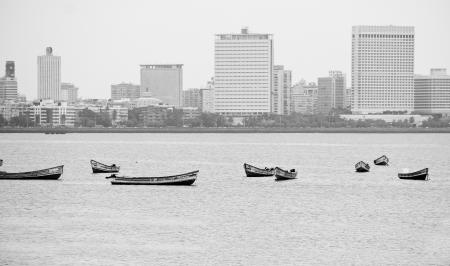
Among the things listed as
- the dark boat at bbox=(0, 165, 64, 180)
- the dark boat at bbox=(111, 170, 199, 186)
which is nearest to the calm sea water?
the dark boat at bbox=(111, 170, 199, 186)

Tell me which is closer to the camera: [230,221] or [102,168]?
[230,221]

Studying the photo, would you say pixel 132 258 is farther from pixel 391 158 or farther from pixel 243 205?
pixel 391 158

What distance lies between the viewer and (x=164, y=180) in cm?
8138

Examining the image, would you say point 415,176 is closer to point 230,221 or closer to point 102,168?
point 102,168

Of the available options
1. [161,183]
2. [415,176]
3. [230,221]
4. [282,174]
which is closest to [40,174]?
[161,183]

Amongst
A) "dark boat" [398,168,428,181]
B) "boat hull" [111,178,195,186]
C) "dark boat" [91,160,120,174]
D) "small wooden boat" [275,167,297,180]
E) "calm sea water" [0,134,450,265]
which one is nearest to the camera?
"calm sea water" [0,134,450,265]

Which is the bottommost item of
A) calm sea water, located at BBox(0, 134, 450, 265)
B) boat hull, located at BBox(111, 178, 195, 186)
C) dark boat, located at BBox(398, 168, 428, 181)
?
calm sea water, located at BBox(0, 134, 450, 265)

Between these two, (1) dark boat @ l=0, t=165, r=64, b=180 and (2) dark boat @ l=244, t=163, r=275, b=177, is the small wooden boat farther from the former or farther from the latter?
(1) dark boat @ l=0, t=165, r=64, b=180

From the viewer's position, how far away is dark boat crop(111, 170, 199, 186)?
81.3 meters

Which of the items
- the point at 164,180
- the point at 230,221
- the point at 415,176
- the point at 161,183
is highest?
the point at 164,180

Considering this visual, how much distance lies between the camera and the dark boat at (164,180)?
8131 cm

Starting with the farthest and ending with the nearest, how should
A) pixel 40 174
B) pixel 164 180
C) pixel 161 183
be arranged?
1. pixel 40 174
2. pixel 161 183
3. pixel 164 180

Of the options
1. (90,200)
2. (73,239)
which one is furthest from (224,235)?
(90,200)

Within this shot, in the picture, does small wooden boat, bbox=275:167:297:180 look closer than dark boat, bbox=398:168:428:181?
Yes
